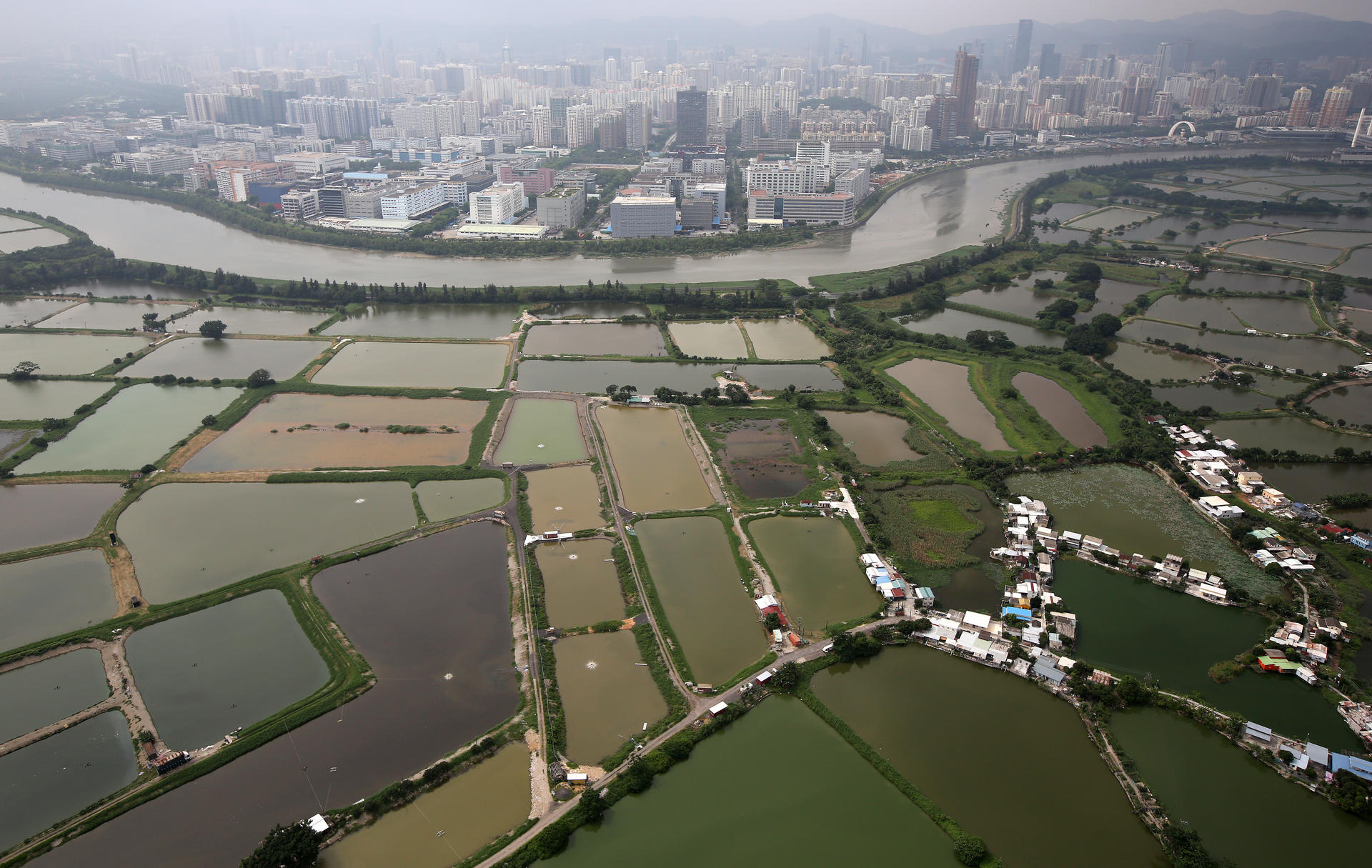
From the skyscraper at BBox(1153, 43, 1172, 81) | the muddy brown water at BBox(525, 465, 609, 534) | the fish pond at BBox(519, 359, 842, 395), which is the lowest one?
the muddy brown water at BBox(525, 465, 609, 534)

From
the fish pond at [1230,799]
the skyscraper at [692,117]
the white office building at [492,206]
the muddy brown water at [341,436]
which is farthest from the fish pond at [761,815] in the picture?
the skyscraper at [692,117]

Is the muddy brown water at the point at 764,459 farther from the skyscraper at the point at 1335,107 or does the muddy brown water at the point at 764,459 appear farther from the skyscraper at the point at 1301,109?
the skyscraper at the point at 1301,109

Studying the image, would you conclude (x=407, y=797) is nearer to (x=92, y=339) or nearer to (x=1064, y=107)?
(x=92, y=339)

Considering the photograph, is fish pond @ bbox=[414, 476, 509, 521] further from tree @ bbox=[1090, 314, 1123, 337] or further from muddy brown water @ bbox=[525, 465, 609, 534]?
tree @ bbox=[1090, 314, 1123, 337]

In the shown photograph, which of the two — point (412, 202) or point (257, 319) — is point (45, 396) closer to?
point (257, 319)

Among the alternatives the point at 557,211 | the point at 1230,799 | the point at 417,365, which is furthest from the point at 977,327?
the point at 557,211

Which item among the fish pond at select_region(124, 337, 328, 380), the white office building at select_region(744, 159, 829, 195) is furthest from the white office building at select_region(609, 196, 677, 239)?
the fish pond at select_region(124, 337, 328, 380)
